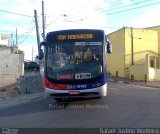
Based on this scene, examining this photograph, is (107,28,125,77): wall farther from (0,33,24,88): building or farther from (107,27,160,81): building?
(0,33,24,88): building

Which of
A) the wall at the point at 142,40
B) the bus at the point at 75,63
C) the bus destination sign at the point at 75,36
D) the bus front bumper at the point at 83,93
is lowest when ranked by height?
the bus front bumper at the point at 83,93

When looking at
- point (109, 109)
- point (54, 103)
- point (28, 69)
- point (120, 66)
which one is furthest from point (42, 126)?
point (28, 69)

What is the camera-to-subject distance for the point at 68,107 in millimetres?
18047

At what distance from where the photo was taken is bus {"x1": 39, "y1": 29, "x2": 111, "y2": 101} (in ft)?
57.3

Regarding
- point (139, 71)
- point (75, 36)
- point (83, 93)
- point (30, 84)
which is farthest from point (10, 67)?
point (83, 93)

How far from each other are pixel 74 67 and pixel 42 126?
5.07 metres

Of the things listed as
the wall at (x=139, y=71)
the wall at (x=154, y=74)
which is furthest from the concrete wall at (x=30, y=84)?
the wall at (x=154, y=74)

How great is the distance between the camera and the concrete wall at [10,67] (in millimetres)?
39812

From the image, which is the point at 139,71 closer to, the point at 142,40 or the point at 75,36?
the point at 142,40

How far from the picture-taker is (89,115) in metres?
15.3

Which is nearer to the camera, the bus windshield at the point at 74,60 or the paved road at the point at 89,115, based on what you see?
the paved road at the point at 89,115

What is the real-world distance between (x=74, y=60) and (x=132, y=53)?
110 ft

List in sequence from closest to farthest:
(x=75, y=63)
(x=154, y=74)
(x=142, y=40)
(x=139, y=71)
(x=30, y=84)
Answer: (x=75, y=63) < (x=30, y=84) < (x=139, y=71) < (x=154, y=74) < (x=142, y=40)

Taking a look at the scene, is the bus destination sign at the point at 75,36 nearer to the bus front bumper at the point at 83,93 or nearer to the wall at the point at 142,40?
the bus front bumper at the point at 83,93
